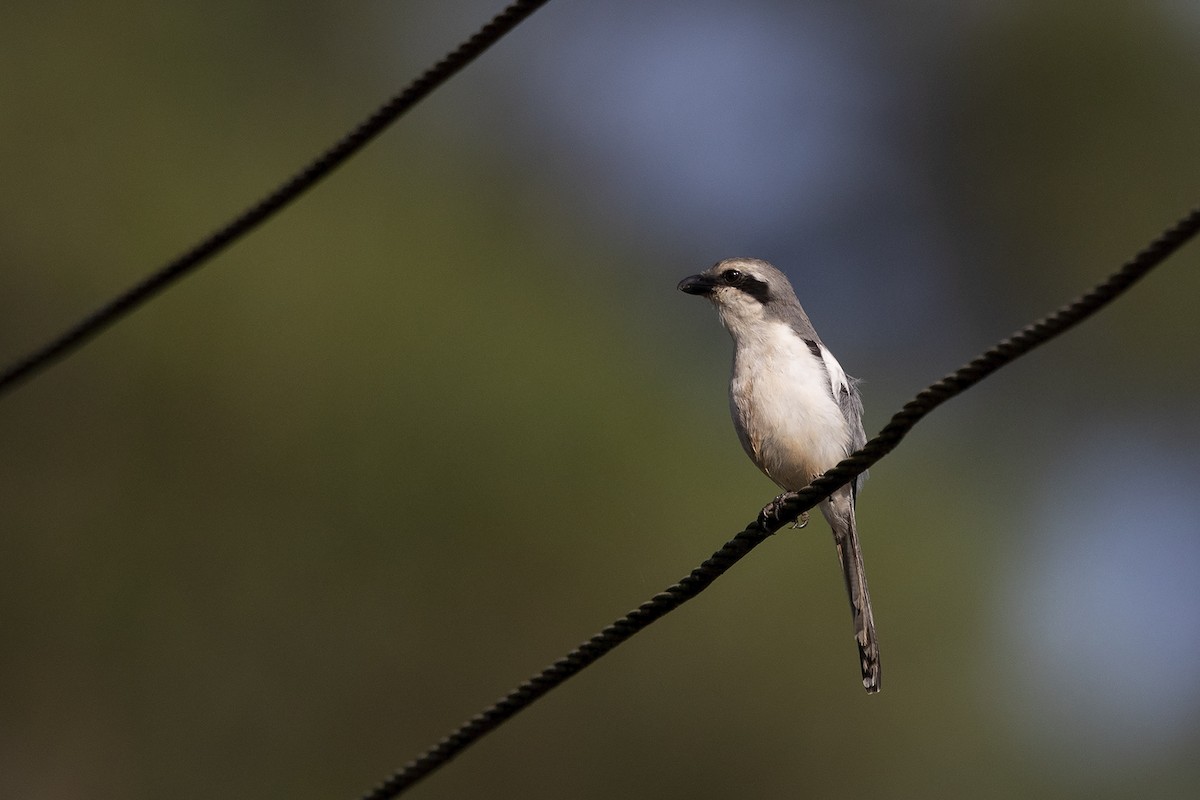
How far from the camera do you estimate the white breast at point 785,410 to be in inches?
244

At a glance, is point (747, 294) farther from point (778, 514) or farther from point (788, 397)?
point (778, 514)

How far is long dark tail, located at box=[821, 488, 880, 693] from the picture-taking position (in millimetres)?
6414

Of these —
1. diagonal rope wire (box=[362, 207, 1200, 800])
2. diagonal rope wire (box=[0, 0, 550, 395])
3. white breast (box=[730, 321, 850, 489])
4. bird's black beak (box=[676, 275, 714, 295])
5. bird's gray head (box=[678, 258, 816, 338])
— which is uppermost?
bird's black beak (box=[676, 275, 714, 295])

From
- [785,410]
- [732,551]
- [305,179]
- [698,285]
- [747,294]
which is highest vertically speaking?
[698,285]

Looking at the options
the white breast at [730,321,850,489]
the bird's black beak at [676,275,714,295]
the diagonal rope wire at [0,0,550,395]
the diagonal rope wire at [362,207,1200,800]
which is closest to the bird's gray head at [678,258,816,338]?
the bird's black beak at [676,275,714,295]

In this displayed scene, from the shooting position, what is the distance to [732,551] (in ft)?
13.5

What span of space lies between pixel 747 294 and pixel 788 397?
73 cm

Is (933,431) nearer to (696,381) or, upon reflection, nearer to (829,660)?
(696,381)

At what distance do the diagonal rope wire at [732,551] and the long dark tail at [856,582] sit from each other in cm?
204

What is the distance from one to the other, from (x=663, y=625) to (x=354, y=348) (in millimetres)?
5054

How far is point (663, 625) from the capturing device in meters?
15.8

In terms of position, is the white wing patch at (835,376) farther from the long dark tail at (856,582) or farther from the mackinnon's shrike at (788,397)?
the long dark tail at (856,582)

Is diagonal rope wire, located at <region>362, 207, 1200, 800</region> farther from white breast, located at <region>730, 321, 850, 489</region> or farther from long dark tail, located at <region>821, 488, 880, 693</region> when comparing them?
long dark tail, located at <region>821, 488, 880, 693</region>

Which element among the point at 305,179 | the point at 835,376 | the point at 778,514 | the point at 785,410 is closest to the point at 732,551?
the point at 778,514
